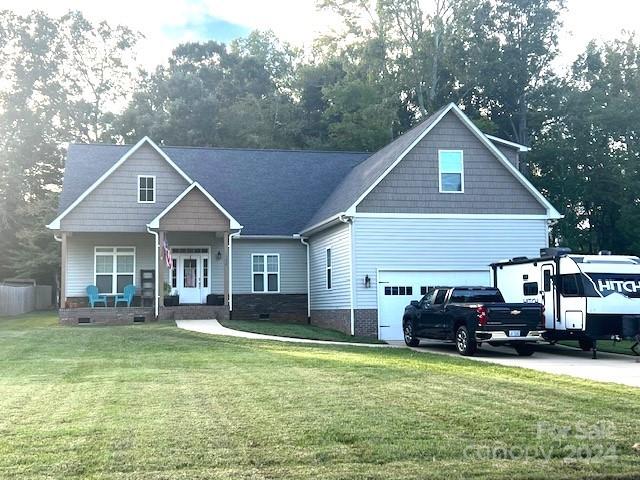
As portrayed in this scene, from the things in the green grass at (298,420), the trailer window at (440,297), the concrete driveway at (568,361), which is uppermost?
the trailer window at (440,297)

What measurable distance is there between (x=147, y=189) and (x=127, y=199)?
83 centimetres

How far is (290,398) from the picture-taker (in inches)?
368

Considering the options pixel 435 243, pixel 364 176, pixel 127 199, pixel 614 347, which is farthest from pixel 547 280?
pixel 127 199

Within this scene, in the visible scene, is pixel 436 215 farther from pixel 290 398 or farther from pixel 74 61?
pixel 74 61

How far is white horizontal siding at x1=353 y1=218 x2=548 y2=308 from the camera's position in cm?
2328

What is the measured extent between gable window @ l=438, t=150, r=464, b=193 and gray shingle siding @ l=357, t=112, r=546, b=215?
16cm

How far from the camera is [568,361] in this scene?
16281 mm

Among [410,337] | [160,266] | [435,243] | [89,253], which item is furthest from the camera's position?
[89,253]

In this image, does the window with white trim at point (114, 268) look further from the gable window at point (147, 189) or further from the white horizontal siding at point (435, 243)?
the white horizontal siding at point (435, 243)

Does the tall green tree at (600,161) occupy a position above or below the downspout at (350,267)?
above

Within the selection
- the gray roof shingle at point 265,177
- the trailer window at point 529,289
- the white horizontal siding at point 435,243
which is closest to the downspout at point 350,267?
the white horizontal siding at point 435,243

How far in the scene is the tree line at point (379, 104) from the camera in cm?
4216

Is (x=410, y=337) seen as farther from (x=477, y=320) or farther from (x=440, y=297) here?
(x=477, y=320)

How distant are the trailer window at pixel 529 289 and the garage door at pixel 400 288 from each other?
4160 millimetres
